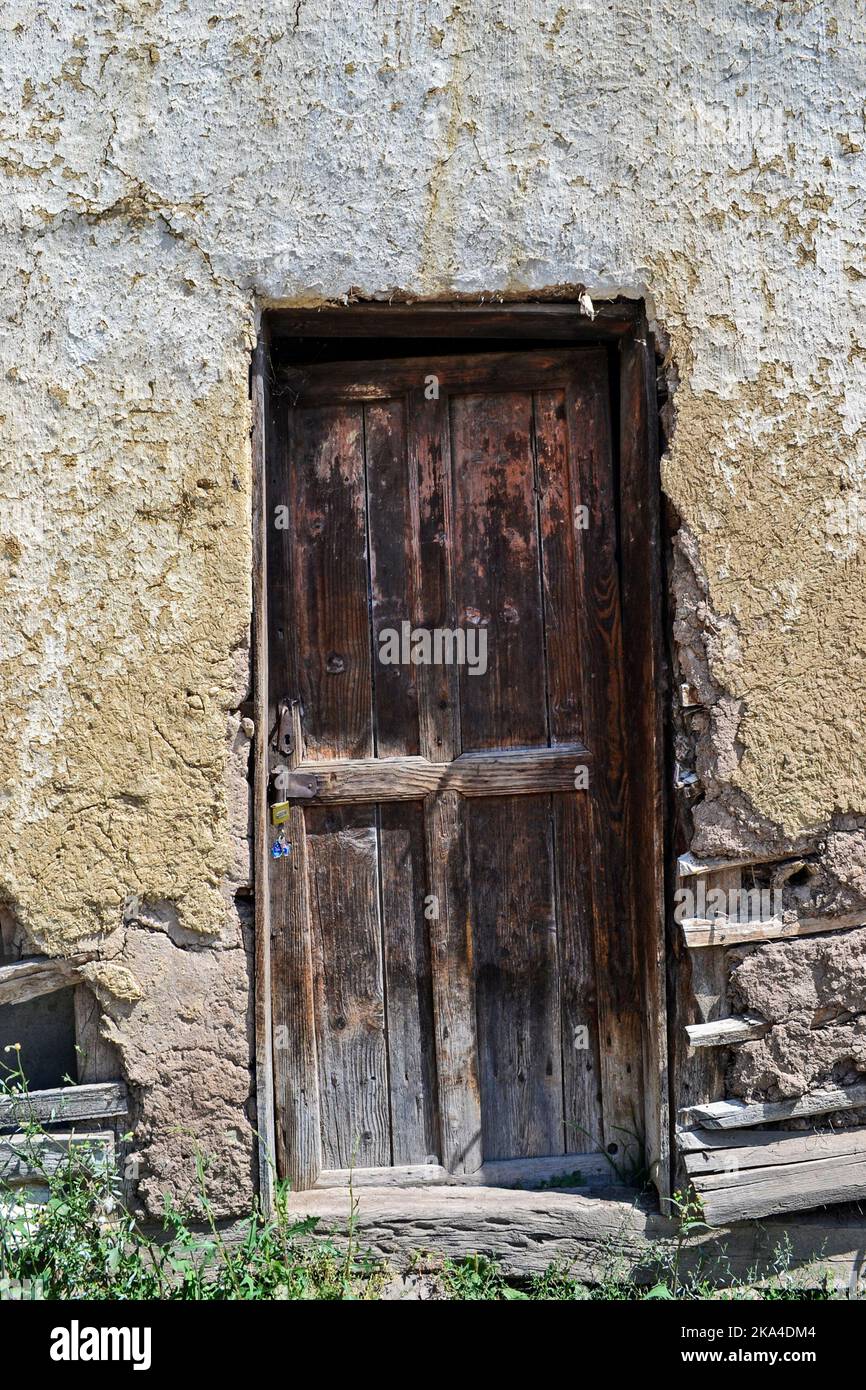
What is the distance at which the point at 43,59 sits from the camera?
2174 millimetres

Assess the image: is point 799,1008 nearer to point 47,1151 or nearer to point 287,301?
point 47,1151

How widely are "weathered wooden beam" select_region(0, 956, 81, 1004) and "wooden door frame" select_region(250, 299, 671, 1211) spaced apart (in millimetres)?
431

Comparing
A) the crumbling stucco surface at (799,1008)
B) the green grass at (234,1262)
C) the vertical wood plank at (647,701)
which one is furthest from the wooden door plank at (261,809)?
the crumbling stucco surface at (799,1008)

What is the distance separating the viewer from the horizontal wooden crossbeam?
240cm

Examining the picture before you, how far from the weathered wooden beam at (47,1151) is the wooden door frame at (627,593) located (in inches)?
13.7

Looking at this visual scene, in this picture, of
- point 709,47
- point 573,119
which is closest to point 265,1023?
point 573,119

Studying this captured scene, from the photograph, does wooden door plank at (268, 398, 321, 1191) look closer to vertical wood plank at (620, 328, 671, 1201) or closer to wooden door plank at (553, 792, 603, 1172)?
wooden door plank at (553, 792, 603, 1172)

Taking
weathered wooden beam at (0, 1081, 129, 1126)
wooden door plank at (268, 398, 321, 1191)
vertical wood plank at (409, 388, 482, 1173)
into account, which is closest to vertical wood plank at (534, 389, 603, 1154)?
vertical wood plank at (409, 388, 482, 1173)

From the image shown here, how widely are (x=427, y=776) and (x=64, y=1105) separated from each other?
1114 millimetres

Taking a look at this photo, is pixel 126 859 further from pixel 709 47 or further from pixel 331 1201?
pixel 709 47

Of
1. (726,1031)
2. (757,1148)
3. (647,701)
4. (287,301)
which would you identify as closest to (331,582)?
(287,301)

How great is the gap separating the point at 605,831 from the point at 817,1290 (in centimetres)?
115

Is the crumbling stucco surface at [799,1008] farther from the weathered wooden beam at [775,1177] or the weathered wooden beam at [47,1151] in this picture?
the weathered wooden beam at [47,1151]

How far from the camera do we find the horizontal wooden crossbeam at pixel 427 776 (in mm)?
2398
